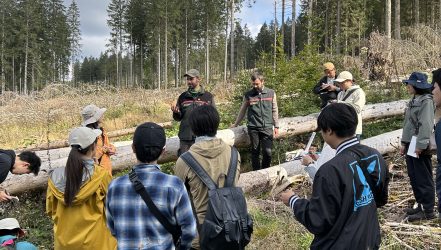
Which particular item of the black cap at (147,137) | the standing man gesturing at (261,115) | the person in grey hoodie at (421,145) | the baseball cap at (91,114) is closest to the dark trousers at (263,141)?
the standing man gesturing at (261,115)

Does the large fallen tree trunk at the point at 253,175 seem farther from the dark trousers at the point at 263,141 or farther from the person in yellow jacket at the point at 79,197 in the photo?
the person in yellow jacket at the point at 79,197

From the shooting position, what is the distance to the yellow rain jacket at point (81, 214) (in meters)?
3.36

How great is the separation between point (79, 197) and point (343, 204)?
7.08 feet

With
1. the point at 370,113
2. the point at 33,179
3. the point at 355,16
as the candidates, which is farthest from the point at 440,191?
the point at 355,16

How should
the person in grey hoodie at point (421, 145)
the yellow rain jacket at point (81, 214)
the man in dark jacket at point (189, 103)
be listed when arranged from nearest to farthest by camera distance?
the yellow rain jacket at point (81, 214) < the person in grey hoodie at point (421, 145) < the man in dark jacket at point (189, 103)

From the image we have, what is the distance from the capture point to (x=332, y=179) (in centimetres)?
244

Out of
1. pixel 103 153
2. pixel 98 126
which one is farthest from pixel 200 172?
pixel 98 126

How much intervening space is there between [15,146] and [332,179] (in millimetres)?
11167

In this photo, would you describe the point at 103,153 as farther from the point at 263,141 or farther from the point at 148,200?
the point at 263,141

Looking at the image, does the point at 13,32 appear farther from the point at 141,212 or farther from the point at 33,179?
the point at 141,212

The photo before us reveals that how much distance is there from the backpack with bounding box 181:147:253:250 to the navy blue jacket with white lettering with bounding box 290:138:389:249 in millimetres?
443

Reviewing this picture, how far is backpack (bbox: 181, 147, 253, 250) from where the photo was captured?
2.81 m

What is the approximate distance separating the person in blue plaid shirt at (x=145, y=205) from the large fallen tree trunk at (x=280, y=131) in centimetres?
455

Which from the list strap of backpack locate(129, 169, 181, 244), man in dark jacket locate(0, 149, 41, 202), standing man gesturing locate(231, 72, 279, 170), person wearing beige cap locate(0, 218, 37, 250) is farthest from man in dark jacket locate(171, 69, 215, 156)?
strap of backpack locate(129, 169, 181, 244)
